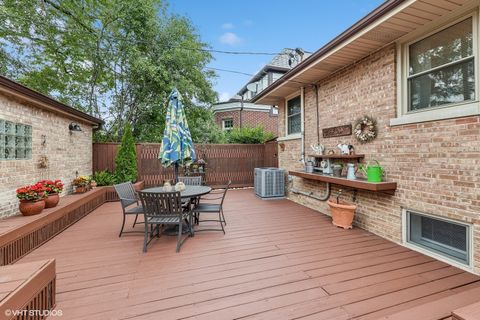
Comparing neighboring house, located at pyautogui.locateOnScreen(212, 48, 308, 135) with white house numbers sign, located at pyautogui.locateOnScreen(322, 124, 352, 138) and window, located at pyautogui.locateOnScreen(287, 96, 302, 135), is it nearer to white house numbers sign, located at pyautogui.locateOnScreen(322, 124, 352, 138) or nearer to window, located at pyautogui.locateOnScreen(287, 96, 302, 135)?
window, located at pyautogui.locateOnScreen(287, 96, 302, 135)

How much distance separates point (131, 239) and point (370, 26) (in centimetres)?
477

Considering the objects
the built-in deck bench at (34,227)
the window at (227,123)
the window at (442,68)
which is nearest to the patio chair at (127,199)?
the built-in deck bench at (34,227)

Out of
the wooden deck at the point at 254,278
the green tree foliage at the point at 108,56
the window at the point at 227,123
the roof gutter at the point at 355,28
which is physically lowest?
the wooden deck at the point at 254,278

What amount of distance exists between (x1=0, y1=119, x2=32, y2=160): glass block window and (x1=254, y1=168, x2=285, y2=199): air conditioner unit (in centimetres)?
533

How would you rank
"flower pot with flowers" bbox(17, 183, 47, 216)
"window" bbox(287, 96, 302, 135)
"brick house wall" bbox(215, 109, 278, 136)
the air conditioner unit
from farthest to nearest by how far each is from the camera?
"brick house wall" bbox(215, 109, 278, 136), the air conditioner unit, "window" bbox(287, 96, 302, 135), "flower pot with flowers" bbox(17, 183, 47, 216)

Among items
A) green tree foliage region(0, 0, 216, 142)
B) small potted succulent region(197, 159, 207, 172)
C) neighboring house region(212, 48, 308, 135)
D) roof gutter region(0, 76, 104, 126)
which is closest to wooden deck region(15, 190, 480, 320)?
roof gutter region(0, 76, 104, 126)

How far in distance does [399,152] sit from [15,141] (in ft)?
20.6

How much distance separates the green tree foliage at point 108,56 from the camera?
8.89 m

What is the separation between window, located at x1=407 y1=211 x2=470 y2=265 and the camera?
2.64 m

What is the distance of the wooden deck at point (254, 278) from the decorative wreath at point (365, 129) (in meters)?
1.65

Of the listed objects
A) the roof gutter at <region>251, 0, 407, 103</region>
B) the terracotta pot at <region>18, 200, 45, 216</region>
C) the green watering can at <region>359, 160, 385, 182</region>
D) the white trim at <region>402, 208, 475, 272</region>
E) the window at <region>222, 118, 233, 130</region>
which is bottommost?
the white trim at <region>402, 208, 475, 272</region>

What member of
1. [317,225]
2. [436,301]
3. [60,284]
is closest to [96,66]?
[60,284]

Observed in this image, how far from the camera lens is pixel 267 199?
6.53 m

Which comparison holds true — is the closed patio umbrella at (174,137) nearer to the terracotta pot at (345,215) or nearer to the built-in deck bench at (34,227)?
the built-in deck bench at (34,227)
